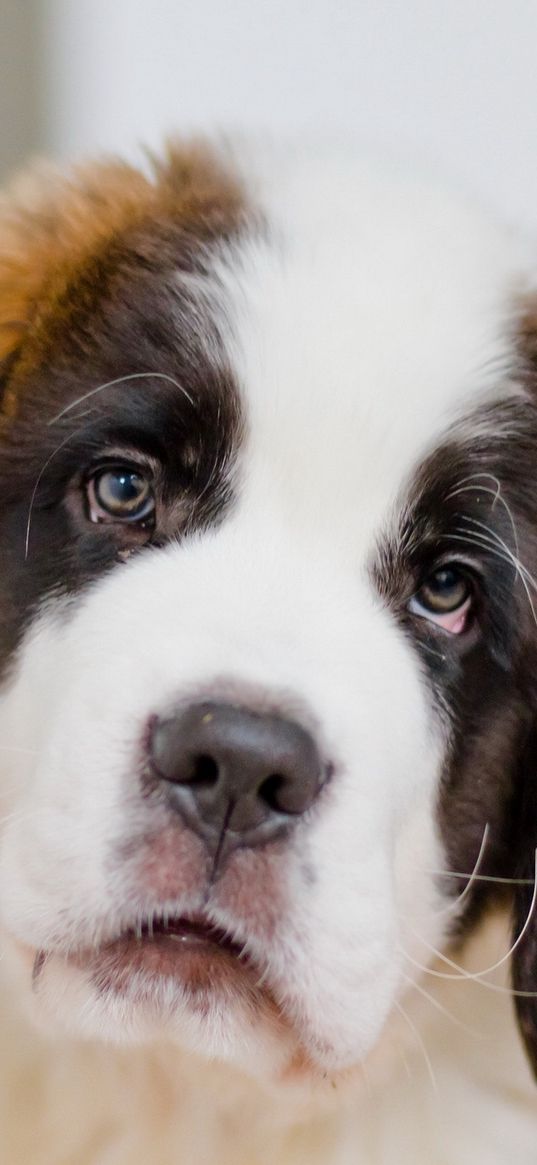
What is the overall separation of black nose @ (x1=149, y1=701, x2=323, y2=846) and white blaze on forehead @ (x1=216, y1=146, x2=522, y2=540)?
0.27 metres

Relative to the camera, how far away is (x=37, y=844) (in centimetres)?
99

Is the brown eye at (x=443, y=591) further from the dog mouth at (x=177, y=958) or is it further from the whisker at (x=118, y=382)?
the dog mouth at (x=177, y=958)

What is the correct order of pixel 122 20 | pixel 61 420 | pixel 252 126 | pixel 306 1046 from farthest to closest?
pixel 122 20 → pixel 252 126 → pixel 61 420 → pixel 306 1046

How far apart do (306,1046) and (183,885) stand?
0.73 feet

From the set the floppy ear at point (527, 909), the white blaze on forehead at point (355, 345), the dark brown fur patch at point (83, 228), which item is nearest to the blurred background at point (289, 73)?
the dark brown fur patch at point (83, 228)

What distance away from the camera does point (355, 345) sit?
1.11 metres

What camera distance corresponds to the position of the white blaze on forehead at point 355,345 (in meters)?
1.10

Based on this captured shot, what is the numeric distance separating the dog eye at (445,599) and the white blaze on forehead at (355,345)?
0.38 ft

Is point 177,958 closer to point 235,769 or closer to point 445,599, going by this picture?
point 235,769

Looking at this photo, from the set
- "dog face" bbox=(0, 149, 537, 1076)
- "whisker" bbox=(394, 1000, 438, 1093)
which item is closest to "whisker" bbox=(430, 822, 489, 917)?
"dog face" bbox=(0, 149, 537, 1076)

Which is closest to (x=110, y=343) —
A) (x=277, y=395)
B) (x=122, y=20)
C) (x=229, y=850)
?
(x=277, y=395)

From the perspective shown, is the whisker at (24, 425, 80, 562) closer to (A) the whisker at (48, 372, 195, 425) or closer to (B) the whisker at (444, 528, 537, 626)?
(A) the whisker at (48, 372, 195, 425)

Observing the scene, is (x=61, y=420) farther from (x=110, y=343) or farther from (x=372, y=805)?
(x=372, y=805)

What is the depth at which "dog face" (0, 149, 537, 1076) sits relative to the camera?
3.10 ft
